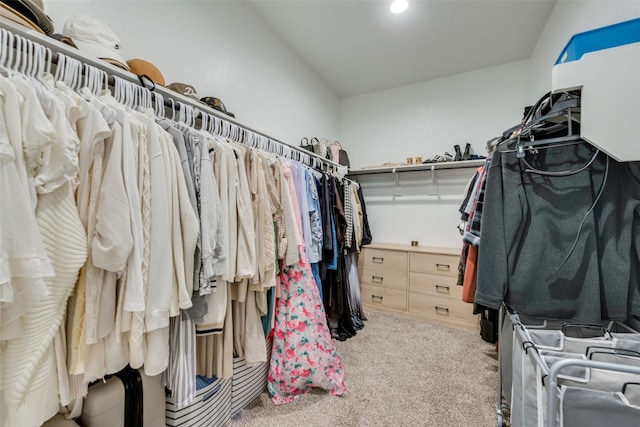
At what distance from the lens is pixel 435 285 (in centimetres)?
258

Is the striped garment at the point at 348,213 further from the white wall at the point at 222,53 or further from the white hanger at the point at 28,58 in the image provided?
the white hanger at the point at 28,58

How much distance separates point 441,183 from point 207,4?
2.87 metres

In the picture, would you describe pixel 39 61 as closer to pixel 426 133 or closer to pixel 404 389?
pixel 404 389

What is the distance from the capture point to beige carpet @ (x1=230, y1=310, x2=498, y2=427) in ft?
4.39

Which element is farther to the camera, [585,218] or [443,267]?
[443,267]

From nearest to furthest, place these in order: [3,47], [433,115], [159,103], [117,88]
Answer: [3,47] → [117,88] → [159,103] → [433,115]

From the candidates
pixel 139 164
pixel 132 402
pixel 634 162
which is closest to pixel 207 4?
pixel 139 164

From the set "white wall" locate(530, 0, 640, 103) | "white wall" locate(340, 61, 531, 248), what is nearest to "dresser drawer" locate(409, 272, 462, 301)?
"white wall" locate(340, 61, 531, 248)

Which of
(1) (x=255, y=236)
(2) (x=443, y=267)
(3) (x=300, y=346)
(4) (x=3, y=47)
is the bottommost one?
(3) (x=300, y=346)

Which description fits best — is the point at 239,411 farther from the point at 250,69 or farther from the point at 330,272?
the point at 250,69

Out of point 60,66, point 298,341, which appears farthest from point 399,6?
point 298,341

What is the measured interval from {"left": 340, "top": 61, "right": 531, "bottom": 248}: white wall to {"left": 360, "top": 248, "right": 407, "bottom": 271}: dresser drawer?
1.73 feet

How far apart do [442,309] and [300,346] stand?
1739 mm

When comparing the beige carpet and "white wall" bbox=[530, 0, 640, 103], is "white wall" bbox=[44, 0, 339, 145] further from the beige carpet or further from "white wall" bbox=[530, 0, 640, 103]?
"white wall" bbox=[530, 0, 640, 103]
